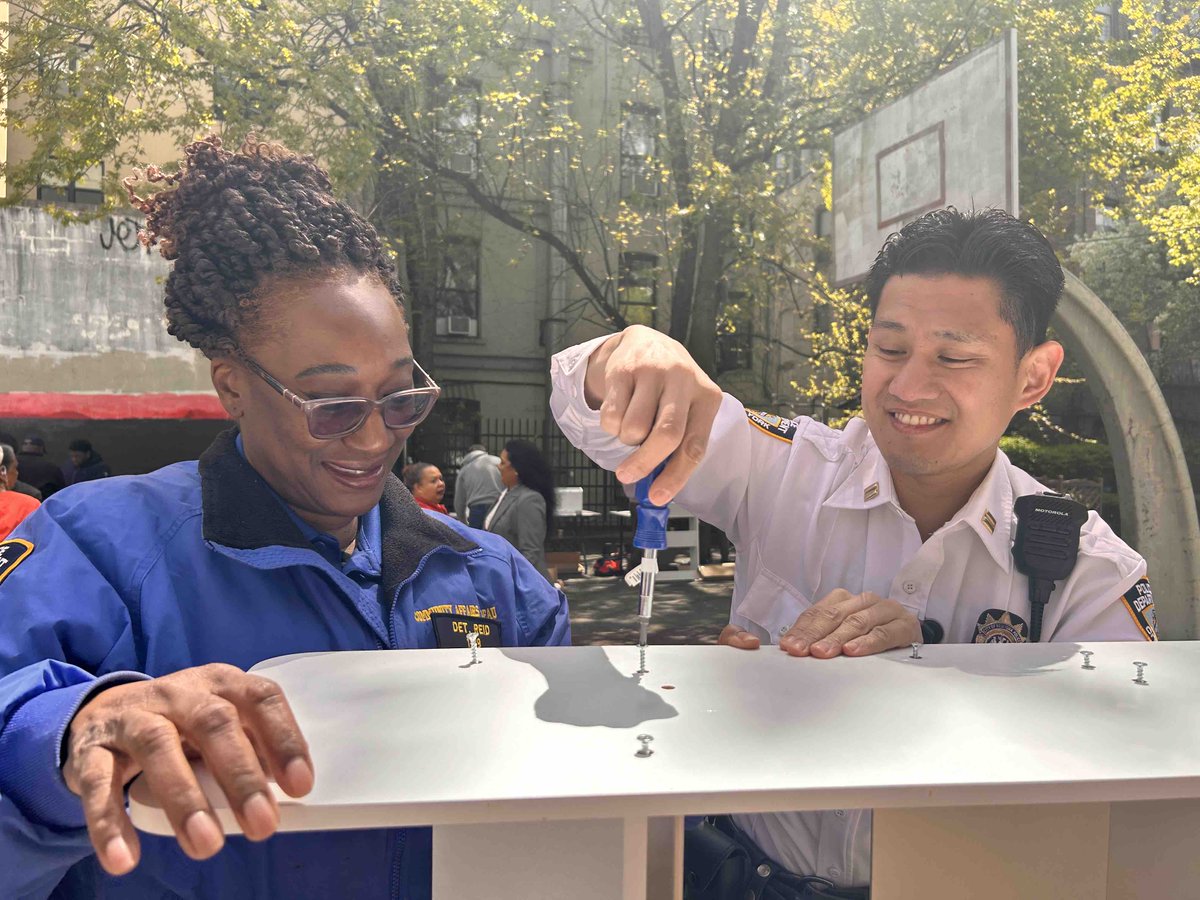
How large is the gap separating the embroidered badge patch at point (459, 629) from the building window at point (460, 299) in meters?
18.3

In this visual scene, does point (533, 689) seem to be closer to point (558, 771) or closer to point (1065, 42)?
point (558, 771)

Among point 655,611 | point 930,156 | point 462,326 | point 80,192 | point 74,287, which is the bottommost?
point 655,611

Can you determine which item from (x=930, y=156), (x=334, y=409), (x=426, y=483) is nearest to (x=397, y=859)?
(x=334, y=409)

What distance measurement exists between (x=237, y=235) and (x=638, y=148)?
18.8 metres

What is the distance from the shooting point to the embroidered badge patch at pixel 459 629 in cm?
154

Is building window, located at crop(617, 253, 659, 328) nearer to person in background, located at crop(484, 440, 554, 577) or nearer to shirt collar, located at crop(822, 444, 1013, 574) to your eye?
person in background, located at crop(484, 440, 554, 577)

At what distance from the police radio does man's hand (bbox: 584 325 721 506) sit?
0.68 meters

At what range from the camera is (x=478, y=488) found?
914 cm

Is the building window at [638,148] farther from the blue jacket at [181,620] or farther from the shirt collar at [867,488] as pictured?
the blue jacket at [181,620]

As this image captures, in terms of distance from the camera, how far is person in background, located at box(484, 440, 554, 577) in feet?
24.2

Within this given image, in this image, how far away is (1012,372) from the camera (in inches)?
72.4

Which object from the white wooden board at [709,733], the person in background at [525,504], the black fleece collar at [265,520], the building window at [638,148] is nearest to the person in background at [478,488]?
the person in background at [525,504]

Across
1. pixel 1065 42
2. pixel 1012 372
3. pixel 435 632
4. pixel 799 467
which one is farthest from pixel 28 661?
pixel 1065 42

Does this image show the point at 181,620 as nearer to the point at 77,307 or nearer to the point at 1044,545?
the point at 1044,545
